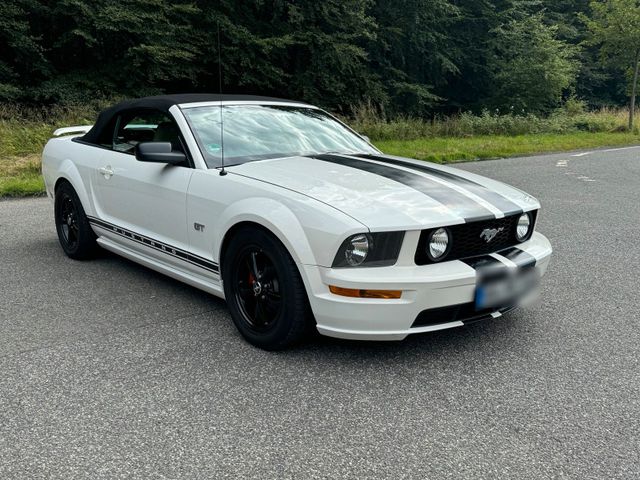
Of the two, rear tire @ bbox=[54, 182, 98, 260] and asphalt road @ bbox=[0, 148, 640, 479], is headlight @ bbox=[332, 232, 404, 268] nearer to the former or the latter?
asphalt road @ bbox=[0, 148, 640, 479]

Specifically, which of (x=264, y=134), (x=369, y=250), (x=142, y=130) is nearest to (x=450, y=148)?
(x=142, y=130)

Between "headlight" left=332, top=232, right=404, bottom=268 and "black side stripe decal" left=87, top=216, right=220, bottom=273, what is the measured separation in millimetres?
978

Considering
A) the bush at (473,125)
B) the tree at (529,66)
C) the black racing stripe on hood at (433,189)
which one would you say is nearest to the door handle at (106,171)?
the black racing stripe on hood at (433,189)

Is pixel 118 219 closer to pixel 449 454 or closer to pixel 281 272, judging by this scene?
pixel 281 272

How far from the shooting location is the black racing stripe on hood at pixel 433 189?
3.30 metres

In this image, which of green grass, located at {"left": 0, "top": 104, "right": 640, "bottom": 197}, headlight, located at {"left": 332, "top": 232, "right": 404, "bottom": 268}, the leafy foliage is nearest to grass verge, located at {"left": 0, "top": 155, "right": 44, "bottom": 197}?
green grass, located at {"left": 0, "top": 104, "right": 640, "bottom": 197}

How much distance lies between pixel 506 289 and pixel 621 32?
82.9 ft

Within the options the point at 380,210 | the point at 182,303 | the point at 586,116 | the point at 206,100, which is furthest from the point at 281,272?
the point at 586,116

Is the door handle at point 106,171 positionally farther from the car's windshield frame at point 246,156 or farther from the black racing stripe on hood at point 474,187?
the black racing stripe on hood at point 474,187

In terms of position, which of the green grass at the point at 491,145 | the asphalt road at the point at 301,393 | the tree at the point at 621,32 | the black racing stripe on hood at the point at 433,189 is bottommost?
the green grass at the point at 491,145

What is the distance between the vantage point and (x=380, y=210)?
3.15 meters

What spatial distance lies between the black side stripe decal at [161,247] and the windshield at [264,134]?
59cm

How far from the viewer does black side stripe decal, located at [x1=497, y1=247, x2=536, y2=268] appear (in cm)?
345

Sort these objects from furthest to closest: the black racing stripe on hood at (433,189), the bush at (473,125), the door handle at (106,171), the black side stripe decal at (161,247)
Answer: the bush at (473,125) → the door handle at (106,171) → the black side stripe decal at (161,247) → the black racing stripe on hood at (433,189)
